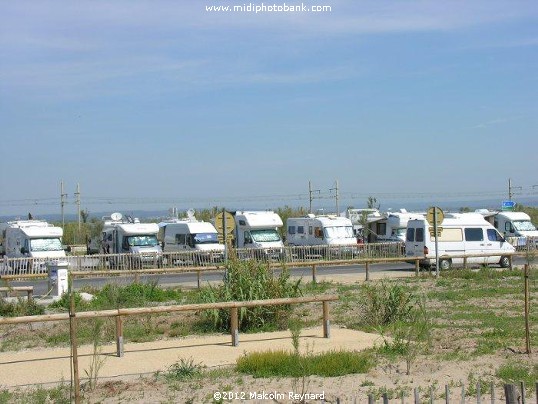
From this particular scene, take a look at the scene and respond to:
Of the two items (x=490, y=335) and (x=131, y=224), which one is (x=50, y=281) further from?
(x=131, y=224)

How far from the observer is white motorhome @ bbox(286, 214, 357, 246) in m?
41.1

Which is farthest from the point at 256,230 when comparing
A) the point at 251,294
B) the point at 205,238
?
the point at 251,294

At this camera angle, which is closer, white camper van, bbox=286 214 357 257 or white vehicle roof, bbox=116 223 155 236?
white camper van, bbox=286 214 357 257

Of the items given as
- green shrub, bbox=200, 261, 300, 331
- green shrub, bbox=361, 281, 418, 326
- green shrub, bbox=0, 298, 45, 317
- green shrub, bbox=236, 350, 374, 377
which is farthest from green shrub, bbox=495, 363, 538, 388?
green shrub, bbox=0, 298, 45, 317

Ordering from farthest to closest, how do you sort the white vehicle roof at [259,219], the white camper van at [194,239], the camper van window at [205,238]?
1. the white vehicle roof at [259,219]
2. the camper van window at [205,238]
3. the white camper van at [194,239]

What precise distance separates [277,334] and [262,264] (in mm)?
2080

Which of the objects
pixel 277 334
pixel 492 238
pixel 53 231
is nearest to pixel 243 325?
pixel 277 334

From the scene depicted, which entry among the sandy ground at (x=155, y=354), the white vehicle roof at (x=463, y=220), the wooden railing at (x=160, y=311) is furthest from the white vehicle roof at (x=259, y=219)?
the wooden railing at (x=160, y=311)

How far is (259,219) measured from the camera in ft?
133

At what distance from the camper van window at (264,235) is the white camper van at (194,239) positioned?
1691 mm

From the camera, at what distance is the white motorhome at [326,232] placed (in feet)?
135

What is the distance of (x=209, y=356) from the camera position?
11898 millimetres

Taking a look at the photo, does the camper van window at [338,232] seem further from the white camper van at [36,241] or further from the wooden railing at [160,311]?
the wooden railing at [160,311]

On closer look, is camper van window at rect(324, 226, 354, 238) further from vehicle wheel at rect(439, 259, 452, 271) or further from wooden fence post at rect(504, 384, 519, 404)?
wooden fence post at rect(504, 384, 519, 404)
